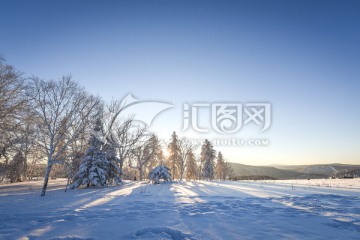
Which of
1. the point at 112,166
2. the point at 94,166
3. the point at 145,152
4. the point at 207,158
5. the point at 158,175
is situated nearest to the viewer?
the point at 94,166

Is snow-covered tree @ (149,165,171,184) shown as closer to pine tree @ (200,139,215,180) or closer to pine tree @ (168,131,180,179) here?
pine tree @ (168,131,180,179)

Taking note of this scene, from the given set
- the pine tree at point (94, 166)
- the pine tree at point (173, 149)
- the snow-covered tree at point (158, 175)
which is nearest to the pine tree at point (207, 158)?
the pine tree at point (173, 149)

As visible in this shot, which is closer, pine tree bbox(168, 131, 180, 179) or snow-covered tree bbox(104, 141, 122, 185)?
snow-covered tree bbox(104, 141, 122, 185)

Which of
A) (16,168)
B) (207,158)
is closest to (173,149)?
(207,158)

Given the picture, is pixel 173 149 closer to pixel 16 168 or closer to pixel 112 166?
pixel 112 166

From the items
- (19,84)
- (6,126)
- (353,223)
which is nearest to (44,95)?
(19,84)

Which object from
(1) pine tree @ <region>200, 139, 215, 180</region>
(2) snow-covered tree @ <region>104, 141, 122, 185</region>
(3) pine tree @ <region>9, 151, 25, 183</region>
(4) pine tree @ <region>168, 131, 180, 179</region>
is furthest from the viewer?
(1) pine tree @ <region>200, 139, 215, 180</region>

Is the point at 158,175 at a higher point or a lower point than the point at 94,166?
lower

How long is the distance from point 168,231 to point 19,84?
51.6 ft

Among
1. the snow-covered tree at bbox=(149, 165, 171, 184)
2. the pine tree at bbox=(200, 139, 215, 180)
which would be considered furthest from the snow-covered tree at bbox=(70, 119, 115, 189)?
the pine tree at bbox=(200, 139, 215, 180)

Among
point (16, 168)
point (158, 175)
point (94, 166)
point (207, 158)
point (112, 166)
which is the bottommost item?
point (158, 175)

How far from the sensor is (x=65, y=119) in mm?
16562

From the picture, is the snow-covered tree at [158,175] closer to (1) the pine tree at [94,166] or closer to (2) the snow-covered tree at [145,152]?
(1) the pine tree at [94,166]

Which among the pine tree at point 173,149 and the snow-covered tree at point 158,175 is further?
the pine tree at point 173,149
